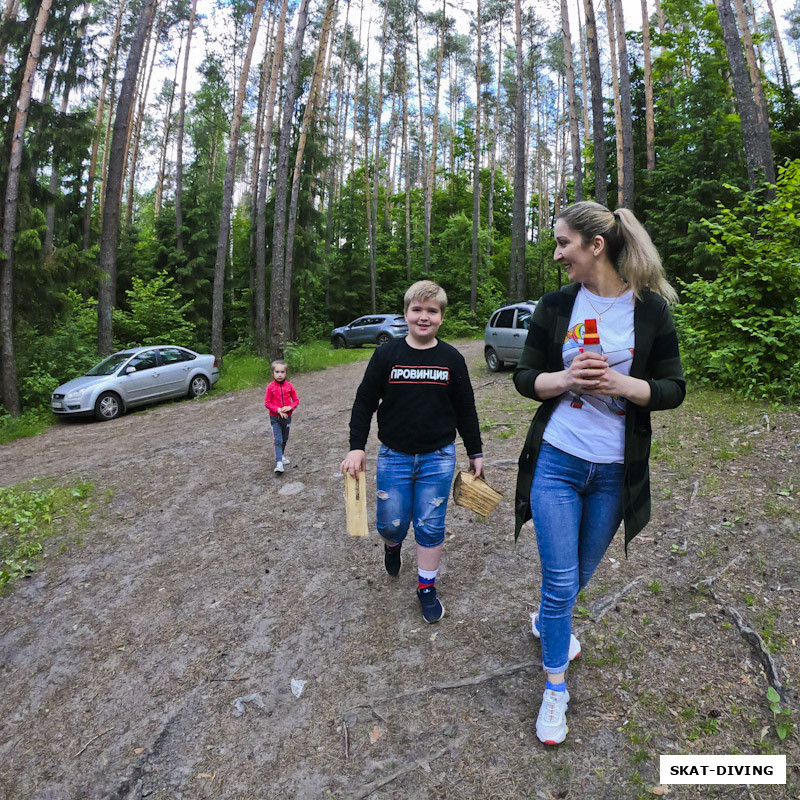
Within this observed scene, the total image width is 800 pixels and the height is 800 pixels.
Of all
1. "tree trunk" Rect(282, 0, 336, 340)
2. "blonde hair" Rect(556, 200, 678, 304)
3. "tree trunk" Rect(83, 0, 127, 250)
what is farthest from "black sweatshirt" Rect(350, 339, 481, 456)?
"tree trunk" Rect(83, 0, 127, 250)

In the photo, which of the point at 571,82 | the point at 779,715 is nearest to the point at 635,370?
the point at 779,715

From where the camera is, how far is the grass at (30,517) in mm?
4566

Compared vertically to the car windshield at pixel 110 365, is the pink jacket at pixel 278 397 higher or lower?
lower

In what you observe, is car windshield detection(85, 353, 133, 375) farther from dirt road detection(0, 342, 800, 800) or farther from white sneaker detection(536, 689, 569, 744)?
white sneaker detection(536, 689, 569, 744)

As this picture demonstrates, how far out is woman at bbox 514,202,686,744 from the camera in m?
2.09

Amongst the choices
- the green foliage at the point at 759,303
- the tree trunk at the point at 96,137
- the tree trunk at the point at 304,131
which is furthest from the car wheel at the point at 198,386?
the green foliage at the point at 759,303

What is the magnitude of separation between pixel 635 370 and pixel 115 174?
15.2 meters

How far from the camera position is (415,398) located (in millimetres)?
2998

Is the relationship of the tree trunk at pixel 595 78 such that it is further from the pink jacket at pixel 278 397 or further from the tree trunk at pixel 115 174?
the tree trunk at pixel 115 174

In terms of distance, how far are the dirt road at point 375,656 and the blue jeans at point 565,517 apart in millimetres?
713

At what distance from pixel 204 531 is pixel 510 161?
4405 centimetres

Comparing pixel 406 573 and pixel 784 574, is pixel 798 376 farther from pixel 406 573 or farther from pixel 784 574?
pixel 406 573

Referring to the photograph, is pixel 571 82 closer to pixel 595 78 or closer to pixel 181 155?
pixel 595 78

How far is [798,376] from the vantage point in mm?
6957
